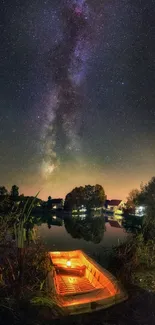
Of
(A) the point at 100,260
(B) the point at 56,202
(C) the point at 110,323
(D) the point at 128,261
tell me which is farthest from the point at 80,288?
(B) the point at 56,202

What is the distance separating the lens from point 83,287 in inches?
443

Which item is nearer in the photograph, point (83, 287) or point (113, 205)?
point (83, 287)

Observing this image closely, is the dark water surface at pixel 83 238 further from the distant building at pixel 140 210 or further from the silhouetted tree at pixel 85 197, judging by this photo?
the silhouetted tree at pixel 85 197

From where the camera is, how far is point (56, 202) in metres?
115

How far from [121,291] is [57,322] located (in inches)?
106

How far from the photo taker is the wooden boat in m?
8.55

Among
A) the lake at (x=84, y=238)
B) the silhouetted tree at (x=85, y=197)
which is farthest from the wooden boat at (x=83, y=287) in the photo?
the silhouetted tree at (x=85, y=197)

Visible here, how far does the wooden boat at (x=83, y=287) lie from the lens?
855 centimetres

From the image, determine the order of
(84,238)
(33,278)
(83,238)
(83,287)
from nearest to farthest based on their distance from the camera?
(33,278) → (83,287) → (84,238) → (83,238)

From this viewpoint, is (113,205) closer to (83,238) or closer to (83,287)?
(83,238)

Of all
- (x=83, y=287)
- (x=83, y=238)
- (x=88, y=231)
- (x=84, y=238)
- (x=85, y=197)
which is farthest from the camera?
(x=85, y=197)

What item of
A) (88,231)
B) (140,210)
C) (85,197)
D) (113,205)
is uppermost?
(85,197)

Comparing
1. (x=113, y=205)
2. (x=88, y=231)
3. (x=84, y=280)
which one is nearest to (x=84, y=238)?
(x=88, y=231)

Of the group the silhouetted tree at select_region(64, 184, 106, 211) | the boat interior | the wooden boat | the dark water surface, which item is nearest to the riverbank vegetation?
the wooden boat
